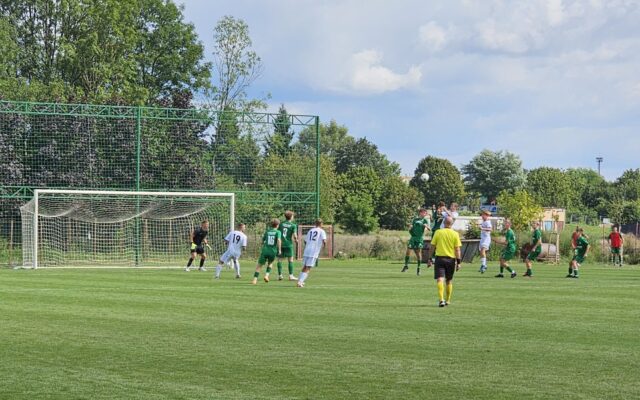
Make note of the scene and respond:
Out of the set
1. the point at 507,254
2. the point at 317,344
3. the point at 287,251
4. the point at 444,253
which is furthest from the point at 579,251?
the point at 317,344

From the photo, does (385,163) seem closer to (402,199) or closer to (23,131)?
(402,199)

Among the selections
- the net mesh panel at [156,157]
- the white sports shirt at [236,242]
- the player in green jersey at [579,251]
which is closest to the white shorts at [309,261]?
the white sports shirt at [236,242]

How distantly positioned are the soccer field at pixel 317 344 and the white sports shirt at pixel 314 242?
261cm

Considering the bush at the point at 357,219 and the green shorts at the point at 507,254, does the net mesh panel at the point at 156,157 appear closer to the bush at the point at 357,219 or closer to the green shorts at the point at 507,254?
the green shorts at the point at 507,254

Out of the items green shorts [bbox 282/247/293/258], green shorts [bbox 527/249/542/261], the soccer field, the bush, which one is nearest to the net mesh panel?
green shorts [bbox 527/249/542/261]

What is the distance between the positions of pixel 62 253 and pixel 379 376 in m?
32.3

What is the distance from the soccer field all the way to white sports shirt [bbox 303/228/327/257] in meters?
2.61

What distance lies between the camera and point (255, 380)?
34.1 feet

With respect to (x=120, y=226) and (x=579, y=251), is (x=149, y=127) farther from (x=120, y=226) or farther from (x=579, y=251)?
(x=579, y=251)

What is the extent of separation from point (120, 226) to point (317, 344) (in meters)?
32.7

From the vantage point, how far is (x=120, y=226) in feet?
147

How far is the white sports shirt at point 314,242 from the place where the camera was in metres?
26.2

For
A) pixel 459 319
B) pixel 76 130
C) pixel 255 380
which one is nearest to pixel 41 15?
pixel 76 130

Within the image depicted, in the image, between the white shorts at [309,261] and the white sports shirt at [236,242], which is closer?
the white shorts at [309,261]
